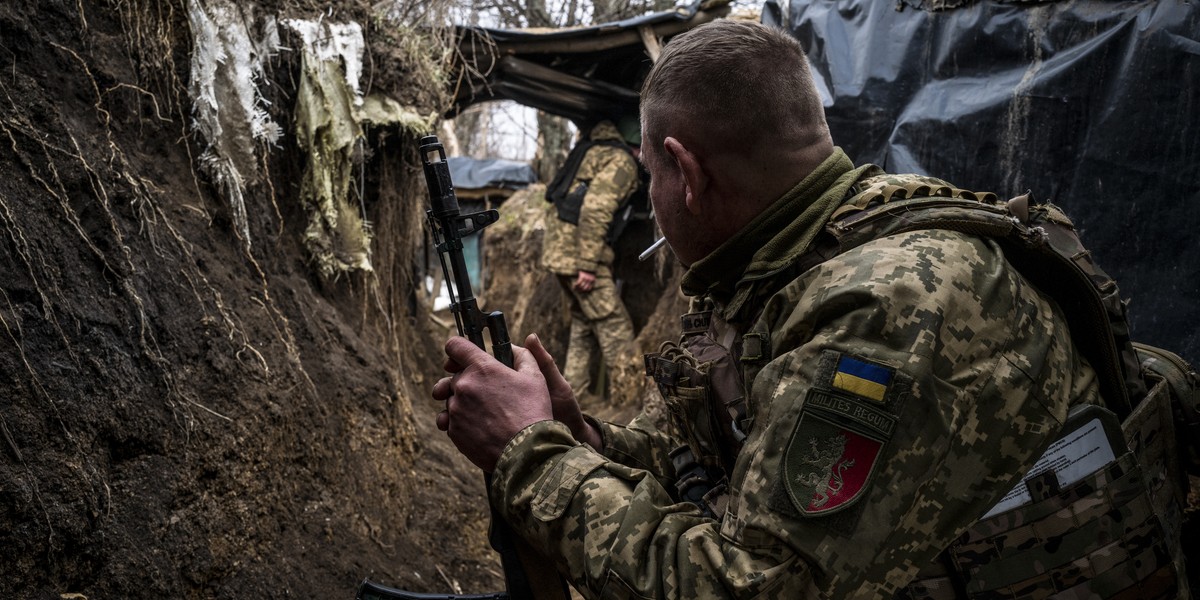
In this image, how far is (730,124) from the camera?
63.4 inches

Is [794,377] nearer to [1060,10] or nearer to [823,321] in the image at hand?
[823,321]

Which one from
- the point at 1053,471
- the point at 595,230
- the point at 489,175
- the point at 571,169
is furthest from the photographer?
the point at 489,175

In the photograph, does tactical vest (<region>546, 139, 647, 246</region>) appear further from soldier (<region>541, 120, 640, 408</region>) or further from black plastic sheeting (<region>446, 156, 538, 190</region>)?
black plastic sheeting (<region>446, 156, 538, 190</region>)

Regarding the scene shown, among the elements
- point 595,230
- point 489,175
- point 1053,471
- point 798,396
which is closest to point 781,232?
point 798,396

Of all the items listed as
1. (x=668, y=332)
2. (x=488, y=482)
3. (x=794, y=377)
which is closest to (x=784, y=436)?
(x=794, y=377)

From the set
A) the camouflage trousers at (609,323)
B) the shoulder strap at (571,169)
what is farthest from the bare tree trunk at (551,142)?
the camouflage trousers at (609,323)

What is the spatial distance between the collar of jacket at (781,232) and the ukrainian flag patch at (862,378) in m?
0.31

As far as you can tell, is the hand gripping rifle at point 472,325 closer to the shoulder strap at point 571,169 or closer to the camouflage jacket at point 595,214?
the camouflage jacket at point 595,214

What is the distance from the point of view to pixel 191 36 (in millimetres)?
3084

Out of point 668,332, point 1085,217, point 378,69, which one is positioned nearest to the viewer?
point 1085,217

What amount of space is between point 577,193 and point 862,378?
19.2ft

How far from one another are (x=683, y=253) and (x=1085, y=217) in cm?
203

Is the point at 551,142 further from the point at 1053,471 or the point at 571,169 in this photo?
the point at 1053,471

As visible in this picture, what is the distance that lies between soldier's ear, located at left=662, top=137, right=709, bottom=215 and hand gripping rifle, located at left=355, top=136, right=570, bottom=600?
20.0 inches
